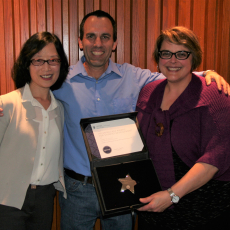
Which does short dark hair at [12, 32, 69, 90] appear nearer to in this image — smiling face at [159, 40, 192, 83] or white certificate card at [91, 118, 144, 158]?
white certificate card at [91, 118, 144, 158]

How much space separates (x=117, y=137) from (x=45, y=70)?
77cm

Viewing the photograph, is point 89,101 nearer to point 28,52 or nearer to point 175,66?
point 28,52

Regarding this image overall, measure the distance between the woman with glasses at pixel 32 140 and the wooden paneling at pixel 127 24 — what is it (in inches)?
26.0

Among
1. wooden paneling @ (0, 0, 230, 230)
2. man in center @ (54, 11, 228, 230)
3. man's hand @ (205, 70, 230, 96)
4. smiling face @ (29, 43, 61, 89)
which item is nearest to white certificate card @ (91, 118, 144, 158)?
man in center @ (54, 11, 228, 230)

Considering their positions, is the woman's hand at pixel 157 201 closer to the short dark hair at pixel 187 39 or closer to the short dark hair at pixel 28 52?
the short dark hair at pixel 187 39

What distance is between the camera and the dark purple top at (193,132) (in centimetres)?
146

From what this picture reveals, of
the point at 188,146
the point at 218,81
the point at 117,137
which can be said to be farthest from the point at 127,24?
the point at 188,146

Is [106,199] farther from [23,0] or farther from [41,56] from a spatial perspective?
[23,0]

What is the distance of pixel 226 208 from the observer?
5.33 ft

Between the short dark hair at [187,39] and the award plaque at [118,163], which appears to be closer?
the award plaque at [118,163]

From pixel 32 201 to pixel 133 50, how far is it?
178cm

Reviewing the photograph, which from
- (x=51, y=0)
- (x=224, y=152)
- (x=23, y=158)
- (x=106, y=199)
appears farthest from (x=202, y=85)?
(x=51, y=0)

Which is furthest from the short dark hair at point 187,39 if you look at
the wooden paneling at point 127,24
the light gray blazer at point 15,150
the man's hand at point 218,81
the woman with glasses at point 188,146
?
the light gray blazer at point 15,150

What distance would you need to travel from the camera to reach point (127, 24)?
7.97 feet
